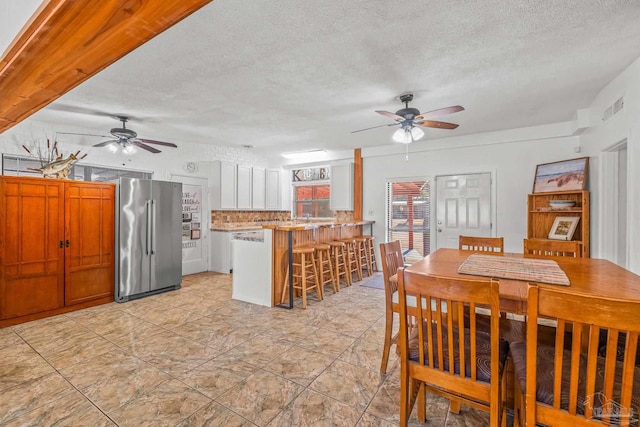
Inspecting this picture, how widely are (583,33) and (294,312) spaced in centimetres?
376

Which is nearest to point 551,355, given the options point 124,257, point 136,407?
point 136,407

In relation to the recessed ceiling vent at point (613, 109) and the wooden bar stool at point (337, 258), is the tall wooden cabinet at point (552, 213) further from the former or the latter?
the wooden bar stool at point (337, 258)

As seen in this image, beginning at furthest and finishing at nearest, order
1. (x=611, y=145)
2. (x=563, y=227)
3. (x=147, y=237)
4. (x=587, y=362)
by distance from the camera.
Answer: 1. (x=147, y=237)
2. (x=563, y=227)
3. (x=611, y=145)
4. (x=587, y=362)

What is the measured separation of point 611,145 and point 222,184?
19.4 feet

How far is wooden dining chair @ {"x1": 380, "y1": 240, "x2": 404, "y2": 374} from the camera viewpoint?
220 cm

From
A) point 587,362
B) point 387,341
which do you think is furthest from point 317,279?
point 587,362

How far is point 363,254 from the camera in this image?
583 cm

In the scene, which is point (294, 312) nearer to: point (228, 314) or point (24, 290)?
point (228, 314)

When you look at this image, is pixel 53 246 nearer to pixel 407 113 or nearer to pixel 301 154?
pixel 407 113

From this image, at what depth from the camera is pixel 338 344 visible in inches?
112

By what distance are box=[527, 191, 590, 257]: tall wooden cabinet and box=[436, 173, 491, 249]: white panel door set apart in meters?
0.68

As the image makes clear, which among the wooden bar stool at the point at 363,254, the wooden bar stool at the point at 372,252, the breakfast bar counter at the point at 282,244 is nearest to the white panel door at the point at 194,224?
the breakfast bar counter at the point at 282,244

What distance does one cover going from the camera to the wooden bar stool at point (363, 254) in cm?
550

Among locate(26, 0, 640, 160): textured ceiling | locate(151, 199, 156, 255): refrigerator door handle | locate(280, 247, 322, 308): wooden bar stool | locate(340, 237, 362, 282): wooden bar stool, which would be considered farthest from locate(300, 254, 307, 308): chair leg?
locate(151, 199, 156, 255): refrigerator door handle
